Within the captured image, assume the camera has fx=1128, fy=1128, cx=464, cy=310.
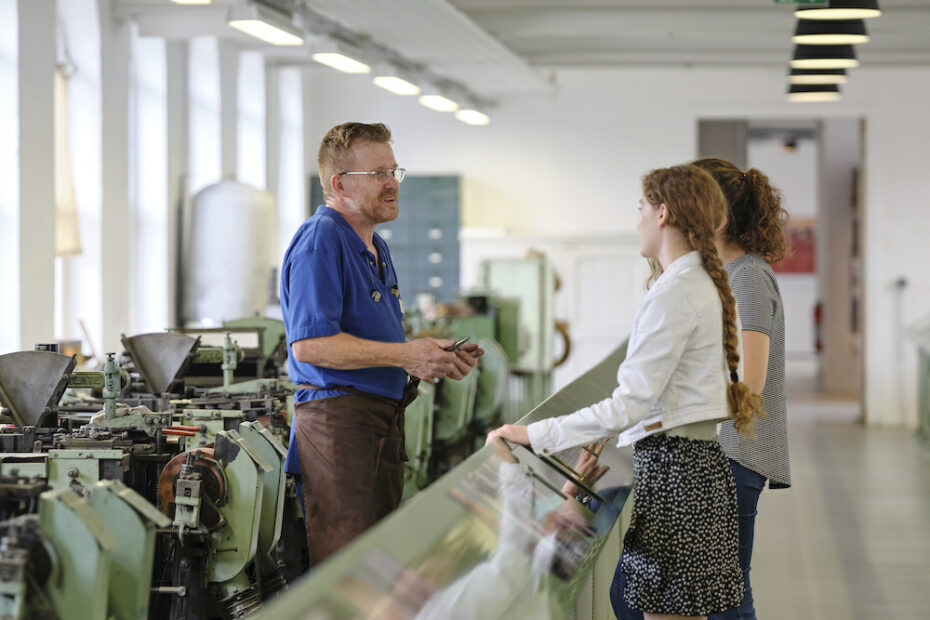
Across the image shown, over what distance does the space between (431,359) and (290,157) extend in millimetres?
9689

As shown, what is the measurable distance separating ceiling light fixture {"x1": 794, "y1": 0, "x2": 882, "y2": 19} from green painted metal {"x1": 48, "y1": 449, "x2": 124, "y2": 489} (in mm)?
4098

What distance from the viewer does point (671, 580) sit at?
7.43 feet

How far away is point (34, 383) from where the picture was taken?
3311 mm

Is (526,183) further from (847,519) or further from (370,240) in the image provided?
(370,240)

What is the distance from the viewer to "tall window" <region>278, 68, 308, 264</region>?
38.7 feet

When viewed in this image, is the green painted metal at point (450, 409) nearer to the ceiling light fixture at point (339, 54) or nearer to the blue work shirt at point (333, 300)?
the ceiling light fixture at point (339, 54)

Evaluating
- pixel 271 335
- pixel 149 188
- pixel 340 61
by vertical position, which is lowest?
pixel 271 335

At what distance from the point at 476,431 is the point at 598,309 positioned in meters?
4.93

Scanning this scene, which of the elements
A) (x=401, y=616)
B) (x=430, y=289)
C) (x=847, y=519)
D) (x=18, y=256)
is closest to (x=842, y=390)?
(x=430, y=289)

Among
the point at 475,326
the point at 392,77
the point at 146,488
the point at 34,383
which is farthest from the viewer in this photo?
the point at 475,326

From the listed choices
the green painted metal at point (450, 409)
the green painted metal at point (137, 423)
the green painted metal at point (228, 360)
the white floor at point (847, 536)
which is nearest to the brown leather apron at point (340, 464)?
the green painted metal at point (137, 423)

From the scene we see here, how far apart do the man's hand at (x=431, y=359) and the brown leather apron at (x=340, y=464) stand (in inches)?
5.8

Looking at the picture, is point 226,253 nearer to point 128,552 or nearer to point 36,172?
point 36,172

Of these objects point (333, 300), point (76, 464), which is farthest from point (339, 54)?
point (333, 300)
